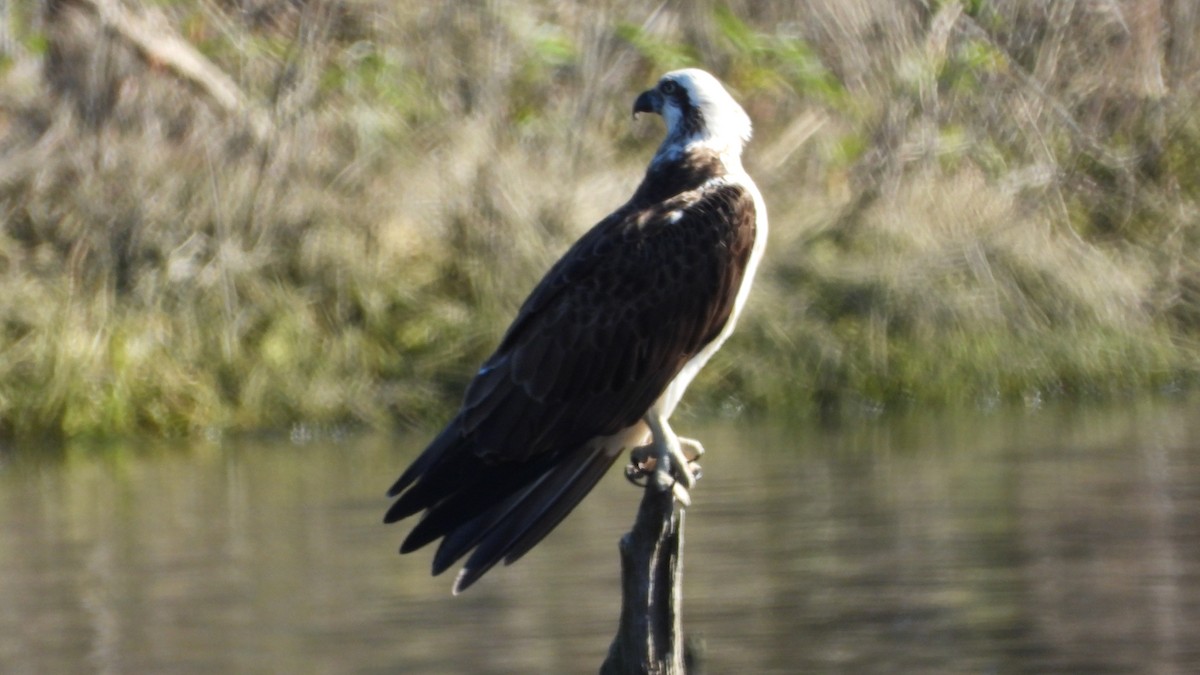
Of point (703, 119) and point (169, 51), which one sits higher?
point (169, 51)

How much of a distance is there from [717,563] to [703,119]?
11.7ft

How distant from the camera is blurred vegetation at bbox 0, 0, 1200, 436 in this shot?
1357cm

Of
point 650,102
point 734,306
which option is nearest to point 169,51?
point 650,102

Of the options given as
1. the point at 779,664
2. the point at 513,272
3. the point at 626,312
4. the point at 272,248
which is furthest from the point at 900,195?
the point at 626,312

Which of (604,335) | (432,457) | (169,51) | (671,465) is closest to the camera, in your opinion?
(432,457)

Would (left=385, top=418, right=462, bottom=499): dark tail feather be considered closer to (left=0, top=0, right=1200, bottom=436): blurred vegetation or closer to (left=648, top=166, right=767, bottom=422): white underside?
(left=648, top=166, right=767, bottom=422): white underside

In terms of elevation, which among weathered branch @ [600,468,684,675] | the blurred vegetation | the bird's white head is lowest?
weathered branch @ [600,468,684,675]

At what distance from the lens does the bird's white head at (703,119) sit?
6.40 metres

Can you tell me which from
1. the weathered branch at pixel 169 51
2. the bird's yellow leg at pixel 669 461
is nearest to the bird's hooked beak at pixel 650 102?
the bird's yellow leg at pixel 669 461

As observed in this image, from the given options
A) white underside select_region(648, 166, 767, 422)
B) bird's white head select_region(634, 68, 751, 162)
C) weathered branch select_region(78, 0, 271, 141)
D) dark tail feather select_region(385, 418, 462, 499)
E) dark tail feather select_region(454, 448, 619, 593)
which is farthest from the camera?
weathered branch select_region(78, 0, 271, 141)

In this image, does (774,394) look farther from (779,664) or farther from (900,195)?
(779,664)

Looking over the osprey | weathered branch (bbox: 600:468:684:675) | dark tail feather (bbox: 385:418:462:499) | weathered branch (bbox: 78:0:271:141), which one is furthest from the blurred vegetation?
weathered branch (bbox: 600:468:684:675)

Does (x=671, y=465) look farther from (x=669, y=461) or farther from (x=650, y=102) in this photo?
(x=650, y=102)

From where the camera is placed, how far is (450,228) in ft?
46.0
